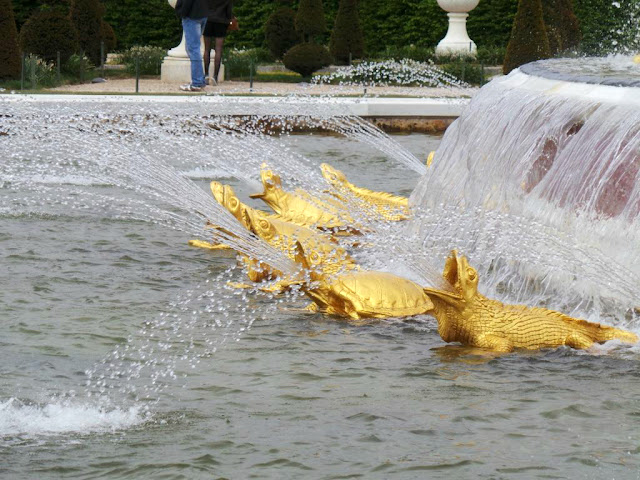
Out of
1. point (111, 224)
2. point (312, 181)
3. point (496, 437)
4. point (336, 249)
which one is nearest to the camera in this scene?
point (496, 437)

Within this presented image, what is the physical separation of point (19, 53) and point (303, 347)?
1354cm

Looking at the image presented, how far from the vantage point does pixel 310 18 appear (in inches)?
923

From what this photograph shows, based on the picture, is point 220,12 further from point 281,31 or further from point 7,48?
point 281,31

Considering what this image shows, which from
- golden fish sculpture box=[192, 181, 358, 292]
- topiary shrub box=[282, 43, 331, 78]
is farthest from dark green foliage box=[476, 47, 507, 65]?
golden fish sculpture box=[192, 181, 358, 292]

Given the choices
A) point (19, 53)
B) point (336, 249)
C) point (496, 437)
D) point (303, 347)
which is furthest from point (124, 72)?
point (496, 437)

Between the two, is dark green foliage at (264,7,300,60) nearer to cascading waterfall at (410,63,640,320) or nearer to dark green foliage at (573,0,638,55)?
dark green foliage at (573,0,638,55)

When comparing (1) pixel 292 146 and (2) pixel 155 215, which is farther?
(1) pixel 292 146

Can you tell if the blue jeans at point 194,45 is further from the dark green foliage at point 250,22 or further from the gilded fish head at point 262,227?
the gilded fish head at point 262,227

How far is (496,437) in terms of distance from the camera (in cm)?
500

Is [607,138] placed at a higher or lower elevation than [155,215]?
higher

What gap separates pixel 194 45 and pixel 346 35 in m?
6.34

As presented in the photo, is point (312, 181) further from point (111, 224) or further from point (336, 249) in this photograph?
point (336, 249)

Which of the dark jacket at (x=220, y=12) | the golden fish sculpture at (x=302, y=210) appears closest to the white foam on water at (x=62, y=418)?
the golden fish sculpture at (x=302, y=210)

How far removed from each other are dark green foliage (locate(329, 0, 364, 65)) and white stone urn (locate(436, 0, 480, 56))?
1.48 meters
